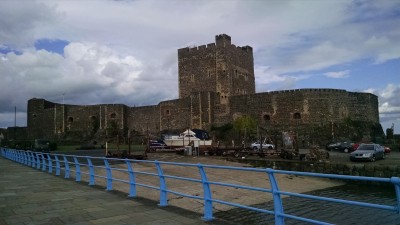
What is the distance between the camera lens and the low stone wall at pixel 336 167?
1880 centimetres

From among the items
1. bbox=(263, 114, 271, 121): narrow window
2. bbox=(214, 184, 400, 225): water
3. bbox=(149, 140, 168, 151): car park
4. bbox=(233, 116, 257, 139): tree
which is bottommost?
bbox=(214, 184, 400, 225): water

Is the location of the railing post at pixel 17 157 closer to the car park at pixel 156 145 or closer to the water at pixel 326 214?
the car park at pixel 156 145

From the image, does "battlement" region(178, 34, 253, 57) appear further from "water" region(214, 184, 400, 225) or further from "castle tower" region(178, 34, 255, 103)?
"water" region(214, 184, 400, 225)

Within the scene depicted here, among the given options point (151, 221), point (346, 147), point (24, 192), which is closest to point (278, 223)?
point (151, 221)

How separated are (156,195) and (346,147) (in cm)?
2466

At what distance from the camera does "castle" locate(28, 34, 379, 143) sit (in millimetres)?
40875

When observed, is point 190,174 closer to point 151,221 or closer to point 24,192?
point 24,192

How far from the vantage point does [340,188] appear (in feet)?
62.1

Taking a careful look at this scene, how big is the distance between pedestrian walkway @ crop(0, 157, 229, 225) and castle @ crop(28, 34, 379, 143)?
109 feet

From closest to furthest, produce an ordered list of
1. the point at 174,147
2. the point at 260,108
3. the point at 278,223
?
the point at 278,223 → the point at 174,147 → the point at 260,108

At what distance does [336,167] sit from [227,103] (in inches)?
969

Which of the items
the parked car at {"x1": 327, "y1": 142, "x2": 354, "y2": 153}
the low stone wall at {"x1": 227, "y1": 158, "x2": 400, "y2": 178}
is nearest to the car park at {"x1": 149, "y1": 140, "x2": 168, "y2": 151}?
the low stone wall at {"x1": 227, "y1": 158, "x2": 400, "y2": 178}

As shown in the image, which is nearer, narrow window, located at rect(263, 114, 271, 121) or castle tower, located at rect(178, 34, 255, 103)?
narrow window, located at rect(263, 114, 271, 121)

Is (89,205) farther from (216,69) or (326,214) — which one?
(216,69)
